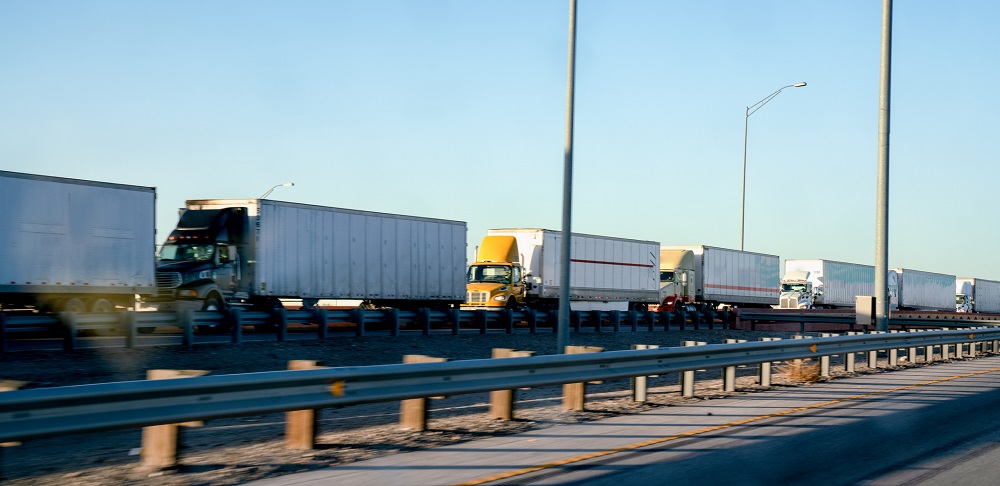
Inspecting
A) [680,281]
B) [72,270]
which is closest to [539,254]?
[680,281]

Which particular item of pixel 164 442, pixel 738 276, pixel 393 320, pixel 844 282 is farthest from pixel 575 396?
pixel 844 282

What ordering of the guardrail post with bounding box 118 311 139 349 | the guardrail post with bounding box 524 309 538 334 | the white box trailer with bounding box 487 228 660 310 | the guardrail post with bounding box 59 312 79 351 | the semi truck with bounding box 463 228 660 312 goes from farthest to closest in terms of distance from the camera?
1. the white box trailer with bounding box 487 228 660 310
2. the semi truck with bounding box 463 228 660 312
3. the guardrail post with bounding box 524 309 538 334
4. the guardrail post with bounding box 118 311 139 349
5. the guardrail post with bounding box 59 312 79 351

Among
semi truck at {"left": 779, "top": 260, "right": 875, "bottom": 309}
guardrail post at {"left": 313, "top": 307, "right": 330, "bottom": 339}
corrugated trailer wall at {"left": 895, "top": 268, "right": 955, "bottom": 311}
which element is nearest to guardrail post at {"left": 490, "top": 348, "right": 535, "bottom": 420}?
guardrail post at {"left": 313, "top": 307, "right": 330, "bottom": 339}

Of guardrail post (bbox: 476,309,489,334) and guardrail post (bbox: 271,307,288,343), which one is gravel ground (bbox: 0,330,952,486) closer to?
guardrail post (bbox: 271,307,288,343)

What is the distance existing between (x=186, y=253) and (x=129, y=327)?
10109 mm

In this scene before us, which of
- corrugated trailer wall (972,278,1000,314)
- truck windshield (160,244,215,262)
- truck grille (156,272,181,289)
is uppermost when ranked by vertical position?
truck windshield (160,244,215,262)

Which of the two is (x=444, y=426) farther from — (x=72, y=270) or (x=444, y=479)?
(x=72, y=270)

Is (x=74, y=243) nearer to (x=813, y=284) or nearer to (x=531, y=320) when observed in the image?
(x=531, y=320)

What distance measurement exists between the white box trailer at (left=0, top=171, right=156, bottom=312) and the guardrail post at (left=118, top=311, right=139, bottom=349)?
5.80 m

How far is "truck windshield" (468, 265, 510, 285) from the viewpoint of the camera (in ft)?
136

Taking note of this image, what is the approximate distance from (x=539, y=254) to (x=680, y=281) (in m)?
12.4

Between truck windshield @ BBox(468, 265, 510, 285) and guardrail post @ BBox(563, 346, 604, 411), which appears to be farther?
truck windshield @ BBox(468, 265, 510, 285)

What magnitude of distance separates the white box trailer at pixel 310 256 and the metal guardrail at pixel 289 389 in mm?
20896

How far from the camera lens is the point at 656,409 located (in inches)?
490
